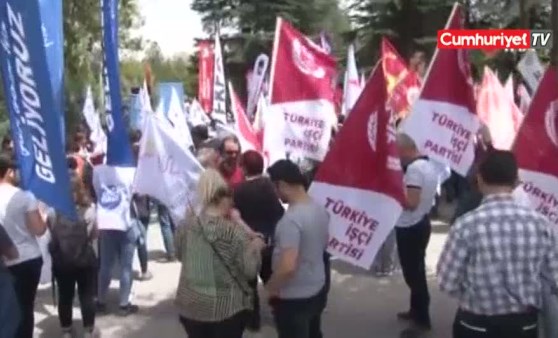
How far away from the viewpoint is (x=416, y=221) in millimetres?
7648

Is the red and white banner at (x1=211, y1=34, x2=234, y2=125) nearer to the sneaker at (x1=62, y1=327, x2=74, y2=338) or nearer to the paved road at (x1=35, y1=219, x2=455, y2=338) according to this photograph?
the paved road at (x1=35, y1=219, x2=455, y2=338)

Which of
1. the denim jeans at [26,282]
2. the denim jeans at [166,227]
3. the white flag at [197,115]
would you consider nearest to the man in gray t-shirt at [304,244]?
the denim jeans at [26,282]

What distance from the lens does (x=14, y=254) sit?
5.65 metres

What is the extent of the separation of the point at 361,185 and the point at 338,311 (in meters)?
2.58

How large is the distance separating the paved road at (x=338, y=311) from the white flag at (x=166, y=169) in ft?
3.87

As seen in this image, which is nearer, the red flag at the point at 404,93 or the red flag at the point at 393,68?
the red flag at the point at 393,68

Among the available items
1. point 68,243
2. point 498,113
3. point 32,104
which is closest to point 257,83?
point 498,113

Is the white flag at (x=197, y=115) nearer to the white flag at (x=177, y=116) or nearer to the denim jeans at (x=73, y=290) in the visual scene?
the white flag at (x=177, y=116)

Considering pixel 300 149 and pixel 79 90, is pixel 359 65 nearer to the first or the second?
pixel 79 90

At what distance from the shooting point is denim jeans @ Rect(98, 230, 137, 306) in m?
8.64

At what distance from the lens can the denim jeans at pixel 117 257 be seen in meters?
8.64

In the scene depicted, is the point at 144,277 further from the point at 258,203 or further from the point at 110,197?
the point at 258,203

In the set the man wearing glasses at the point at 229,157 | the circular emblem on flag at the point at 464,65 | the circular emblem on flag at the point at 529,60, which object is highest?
the circular emblem on flag at the point at 464,65

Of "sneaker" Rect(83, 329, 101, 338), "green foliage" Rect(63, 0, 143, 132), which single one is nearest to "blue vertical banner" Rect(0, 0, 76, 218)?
"sneaker" Rect(83, 329, 101, 338)
